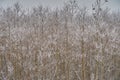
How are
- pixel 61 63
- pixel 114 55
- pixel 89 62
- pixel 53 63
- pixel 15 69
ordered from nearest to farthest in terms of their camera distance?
pixel 15 69 → pixel 53 63 → pixel 61 63 → pixel 89 62 → pixel 114 55

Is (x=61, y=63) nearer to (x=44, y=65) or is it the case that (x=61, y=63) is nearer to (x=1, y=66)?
(x=44, y=65)

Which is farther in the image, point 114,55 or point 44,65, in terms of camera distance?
point 114,55

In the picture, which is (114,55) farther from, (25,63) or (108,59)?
(25,63)

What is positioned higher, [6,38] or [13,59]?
[6,38]

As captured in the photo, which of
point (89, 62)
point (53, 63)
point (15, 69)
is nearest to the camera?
point (15, 69)

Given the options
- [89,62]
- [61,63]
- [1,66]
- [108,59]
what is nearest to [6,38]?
[1,66]

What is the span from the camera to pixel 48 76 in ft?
9.25

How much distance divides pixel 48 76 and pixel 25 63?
0.31m

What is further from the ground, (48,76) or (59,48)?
(59,48)

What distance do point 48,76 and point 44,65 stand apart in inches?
5.4

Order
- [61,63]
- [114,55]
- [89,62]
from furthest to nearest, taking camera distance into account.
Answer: [114,55]
[89,62]
[61,63]

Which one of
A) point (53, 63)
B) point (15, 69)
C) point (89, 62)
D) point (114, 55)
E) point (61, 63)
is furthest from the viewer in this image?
point (114, 55)

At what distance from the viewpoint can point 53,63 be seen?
3.00m

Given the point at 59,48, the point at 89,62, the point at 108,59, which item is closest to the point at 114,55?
the point at 108,59
